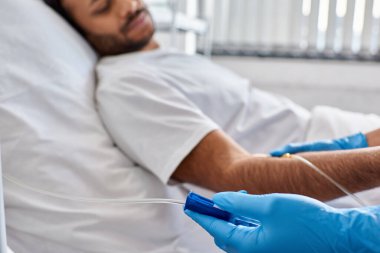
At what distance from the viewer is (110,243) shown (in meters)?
0.91

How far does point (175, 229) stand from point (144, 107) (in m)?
0.28

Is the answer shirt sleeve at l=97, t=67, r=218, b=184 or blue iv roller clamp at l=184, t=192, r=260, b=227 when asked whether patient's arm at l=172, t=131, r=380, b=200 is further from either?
blue iv roller clamp at l=184, t=192, r=260, b=227

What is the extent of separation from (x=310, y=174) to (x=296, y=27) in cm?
182

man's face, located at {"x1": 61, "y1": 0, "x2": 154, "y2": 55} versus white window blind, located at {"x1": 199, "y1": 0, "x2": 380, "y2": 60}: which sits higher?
man's face, located at {"x1": 61, "y1": 0, "x2": 154, "y2": 55}

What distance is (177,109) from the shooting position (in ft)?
3.56

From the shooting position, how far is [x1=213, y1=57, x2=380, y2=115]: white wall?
250cm

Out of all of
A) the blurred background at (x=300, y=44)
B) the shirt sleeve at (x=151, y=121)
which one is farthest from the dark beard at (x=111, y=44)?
the blurred background at (x=300, y=44)

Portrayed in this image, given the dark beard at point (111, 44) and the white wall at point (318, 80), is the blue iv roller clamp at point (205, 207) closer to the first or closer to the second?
the dark beard at point (111, 44)

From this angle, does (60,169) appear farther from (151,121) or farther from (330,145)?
(330,145)

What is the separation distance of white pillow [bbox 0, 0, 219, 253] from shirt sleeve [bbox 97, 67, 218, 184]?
4cm

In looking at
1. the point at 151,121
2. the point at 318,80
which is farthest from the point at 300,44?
the point at 151,121

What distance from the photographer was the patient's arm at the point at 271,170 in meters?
0.84

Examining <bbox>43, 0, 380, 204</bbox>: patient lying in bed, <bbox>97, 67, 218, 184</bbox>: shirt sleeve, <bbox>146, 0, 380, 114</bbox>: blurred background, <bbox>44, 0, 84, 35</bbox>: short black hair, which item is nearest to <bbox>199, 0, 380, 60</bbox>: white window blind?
<bbox>146, 0, 380, 114</bbox>: blurred background

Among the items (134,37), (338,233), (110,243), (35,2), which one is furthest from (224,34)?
(338,233)
